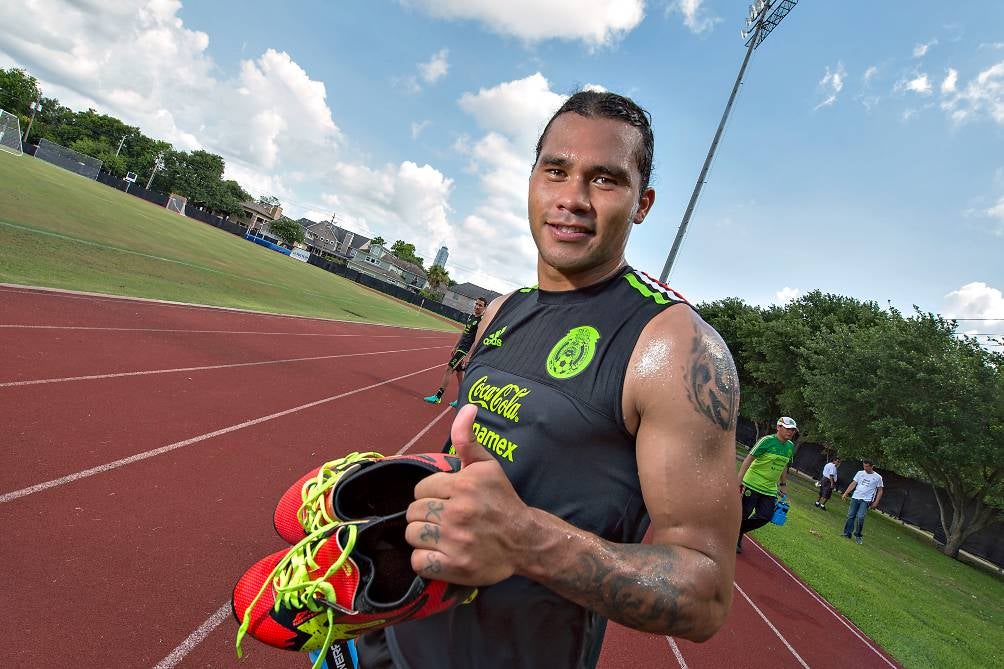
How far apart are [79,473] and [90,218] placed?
19981 millimetres

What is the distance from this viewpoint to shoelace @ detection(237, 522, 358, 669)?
100 cm

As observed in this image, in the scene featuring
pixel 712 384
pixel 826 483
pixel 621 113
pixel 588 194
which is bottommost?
pixel 826 483

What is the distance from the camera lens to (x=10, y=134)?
3728cm

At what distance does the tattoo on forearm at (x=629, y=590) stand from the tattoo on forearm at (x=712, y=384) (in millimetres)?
364

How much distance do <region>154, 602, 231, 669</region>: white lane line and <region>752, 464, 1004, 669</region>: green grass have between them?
7913mm

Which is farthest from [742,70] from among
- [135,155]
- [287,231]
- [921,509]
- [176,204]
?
[135,155]

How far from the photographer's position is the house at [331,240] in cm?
9782

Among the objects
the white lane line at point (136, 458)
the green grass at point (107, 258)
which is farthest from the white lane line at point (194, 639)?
the green grass at point (107, 258)

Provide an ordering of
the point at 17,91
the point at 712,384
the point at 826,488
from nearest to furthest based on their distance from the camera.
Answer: the point at 712,384
the point at 826,488
the point at 17,91

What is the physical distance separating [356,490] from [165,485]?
4.31 meters

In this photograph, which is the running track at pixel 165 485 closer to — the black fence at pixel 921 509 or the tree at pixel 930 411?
the tree at pixel 930 411

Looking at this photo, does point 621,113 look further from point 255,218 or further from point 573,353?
point 255,218

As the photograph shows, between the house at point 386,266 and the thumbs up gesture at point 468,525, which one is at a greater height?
the house at point 386,266

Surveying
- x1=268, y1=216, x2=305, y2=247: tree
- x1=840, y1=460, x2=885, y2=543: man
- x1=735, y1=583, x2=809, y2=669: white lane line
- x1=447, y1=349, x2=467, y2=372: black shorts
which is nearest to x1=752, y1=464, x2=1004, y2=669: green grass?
x1=840, y1=460, x2=885, y2=543: man
